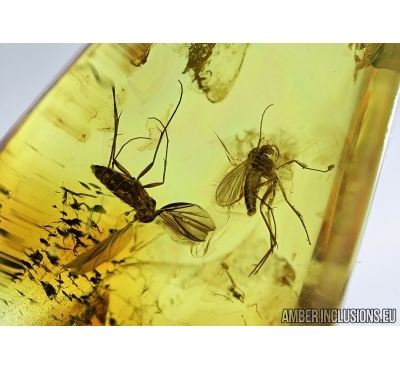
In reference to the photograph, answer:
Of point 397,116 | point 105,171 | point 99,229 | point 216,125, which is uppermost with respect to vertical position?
point 397,116

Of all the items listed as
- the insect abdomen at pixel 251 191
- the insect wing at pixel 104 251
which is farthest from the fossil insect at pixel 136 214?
the insect abdomen at pixel 251 191

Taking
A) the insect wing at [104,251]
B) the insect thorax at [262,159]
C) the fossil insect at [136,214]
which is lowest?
the insect wing at [104,251]

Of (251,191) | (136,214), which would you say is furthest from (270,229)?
(136,214)

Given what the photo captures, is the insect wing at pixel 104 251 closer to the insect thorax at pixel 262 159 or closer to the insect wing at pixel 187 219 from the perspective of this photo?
the insect wing at pixel 187 219

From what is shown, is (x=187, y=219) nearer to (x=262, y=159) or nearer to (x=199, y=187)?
(x=199, y=187)
